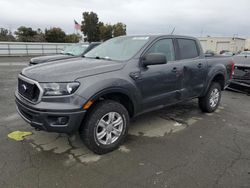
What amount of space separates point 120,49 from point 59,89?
1623 mm

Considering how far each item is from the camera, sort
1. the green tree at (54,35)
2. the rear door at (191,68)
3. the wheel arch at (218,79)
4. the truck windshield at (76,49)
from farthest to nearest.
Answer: the green tree at (54,35), the truck windshield at (76,49), the wheel arch at (218,79), the rear door at (191,68)

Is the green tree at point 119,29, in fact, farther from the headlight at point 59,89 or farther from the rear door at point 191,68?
the headlight at point 59,89

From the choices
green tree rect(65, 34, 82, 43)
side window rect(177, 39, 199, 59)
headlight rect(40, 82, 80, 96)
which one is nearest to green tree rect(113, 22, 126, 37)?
green tree rect(65, 34, 82, 43)

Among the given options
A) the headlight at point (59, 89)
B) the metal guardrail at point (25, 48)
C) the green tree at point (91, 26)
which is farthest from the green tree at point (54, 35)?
the headlight at point (59, 89)

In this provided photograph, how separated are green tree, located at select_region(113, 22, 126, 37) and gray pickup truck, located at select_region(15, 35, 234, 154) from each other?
43407 mm

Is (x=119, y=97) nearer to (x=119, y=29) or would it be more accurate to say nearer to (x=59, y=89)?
(x=59, y=89)

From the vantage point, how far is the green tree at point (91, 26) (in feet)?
151

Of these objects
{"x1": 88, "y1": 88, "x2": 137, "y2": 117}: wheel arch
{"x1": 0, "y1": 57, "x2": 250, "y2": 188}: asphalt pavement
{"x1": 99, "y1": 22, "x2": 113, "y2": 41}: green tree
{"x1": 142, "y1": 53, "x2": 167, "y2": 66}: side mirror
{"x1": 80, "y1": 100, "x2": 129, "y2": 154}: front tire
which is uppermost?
{"x1": 99, "y1": 22, "x2": 113, "y2": 41}: green tree

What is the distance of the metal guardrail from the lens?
21866mm

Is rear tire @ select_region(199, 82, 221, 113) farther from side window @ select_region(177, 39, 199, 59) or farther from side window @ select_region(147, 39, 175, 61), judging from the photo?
side window @ select_region(147, 39, 175, 61)

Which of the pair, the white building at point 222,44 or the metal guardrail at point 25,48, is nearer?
the metal guardrail at point 25,48

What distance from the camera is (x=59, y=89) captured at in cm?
276

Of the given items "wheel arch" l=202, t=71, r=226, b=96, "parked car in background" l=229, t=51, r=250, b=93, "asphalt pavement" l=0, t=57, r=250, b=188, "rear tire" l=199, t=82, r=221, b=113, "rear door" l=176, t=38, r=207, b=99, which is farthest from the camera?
"parked car in background" l=229, t=51, r=250, b=93

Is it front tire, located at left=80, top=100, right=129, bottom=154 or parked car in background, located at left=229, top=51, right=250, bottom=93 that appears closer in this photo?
front tire, located at left=80, top=100, right=129, bottom=154
